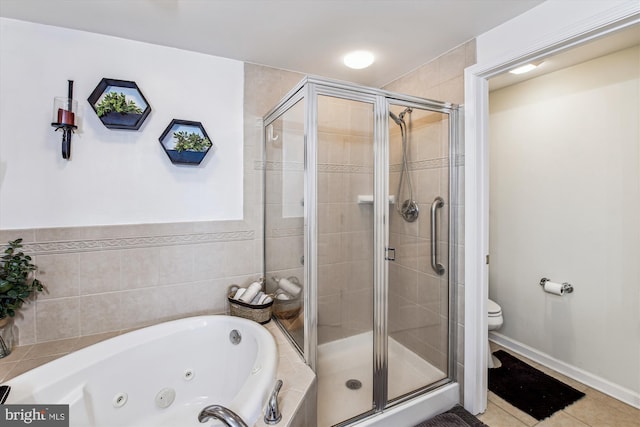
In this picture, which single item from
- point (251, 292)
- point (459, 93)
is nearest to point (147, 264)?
point (251, 292)

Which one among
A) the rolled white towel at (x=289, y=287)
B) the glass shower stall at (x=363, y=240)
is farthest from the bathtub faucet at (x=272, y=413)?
the rolled white towel at (x=289, y=287)

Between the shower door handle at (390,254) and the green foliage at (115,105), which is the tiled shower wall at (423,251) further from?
the green foliage at (115,105)

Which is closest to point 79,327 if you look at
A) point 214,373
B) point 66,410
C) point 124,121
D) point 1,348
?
point 1,348

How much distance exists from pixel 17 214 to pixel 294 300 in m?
1.62

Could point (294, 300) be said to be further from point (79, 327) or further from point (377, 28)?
point (377, 28)

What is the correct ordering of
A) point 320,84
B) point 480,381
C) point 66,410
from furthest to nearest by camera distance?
point 480,381 → point 320,84 → point 66,410

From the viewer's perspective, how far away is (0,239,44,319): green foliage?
1417mm

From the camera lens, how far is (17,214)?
5.13ft

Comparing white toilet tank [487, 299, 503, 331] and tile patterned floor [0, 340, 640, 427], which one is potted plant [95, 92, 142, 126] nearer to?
tile patterned floor [0, 340, 640, 427]

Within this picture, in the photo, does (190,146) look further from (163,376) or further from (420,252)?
(420,252)

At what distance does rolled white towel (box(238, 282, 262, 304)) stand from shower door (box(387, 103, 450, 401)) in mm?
908

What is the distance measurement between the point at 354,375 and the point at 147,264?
59.2 inches

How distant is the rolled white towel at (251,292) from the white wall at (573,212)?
2.28 m

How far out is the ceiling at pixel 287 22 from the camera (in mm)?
1440
